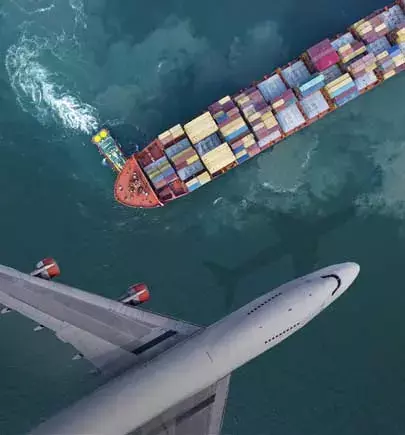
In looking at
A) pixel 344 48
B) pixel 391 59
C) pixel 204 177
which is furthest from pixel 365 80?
pixel 204 177

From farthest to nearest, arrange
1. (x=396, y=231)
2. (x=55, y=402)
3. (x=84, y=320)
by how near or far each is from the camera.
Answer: (x=396, y=231) → (x=55, y=402) → (x=84, y=320)

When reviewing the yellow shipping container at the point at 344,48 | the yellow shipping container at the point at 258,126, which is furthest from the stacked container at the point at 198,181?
the yellow shipping container at the point at 344,48

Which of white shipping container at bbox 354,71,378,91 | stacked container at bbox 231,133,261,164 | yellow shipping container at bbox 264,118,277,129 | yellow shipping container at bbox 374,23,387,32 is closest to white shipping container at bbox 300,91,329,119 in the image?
yellow shipping container at bbox 264,118,277,129

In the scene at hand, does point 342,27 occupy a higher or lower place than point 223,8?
lower

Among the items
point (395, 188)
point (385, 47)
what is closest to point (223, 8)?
point (385, 47)

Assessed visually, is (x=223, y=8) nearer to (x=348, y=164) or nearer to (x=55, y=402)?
(x=348, y=164)

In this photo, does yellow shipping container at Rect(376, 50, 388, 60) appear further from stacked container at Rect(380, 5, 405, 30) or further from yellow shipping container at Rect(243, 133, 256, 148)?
yellow shipping container at Rect(243, 133, 256, 148)

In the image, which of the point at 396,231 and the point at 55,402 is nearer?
the point at 55,402
